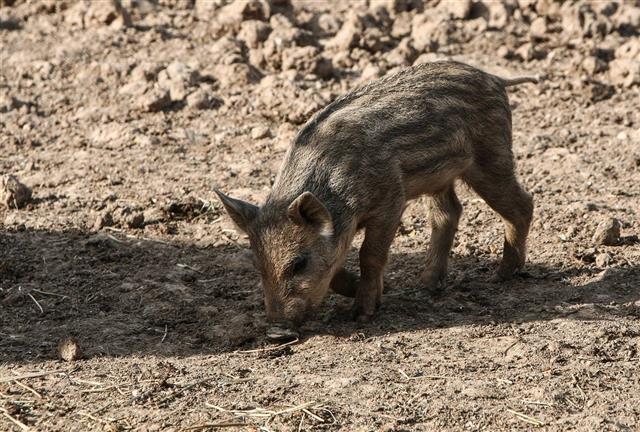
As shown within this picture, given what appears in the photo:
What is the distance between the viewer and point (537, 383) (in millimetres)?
5805

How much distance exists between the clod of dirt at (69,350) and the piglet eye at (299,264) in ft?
4.58

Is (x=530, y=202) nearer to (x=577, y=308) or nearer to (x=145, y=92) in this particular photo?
(x=577, y=308)

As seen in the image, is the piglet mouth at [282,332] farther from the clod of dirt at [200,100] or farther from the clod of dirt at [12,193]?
the clod of dirt at [200,100]

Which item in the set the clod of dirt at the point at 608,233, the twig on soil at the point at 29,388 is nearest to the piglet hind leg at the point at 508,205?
the clod of dirt at the point at 608,233

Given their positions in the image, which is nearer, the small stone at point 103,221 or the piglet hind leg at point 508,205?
the piglet hind leg at point 508,205

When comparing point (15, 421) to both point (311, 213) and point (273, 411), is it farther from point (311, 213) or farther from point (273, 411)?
point (311, 213)

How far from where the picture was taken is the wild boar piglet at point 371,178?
21.7ft

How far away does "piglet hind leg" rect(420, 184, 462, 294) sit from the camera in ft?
24.7

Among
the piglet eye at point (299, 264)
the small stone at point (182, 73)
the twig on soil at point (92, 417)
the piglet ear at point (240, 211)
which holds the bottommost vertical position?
the small stone at point (182, 73)

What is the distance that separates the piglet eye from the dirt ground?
0.46 meters

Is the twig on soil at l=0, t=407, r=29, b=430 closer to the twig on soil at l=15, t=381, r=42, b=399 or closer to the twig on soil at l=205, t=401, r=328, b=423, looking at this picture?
the twig on soil at l=15, t=381, r=42, b=399

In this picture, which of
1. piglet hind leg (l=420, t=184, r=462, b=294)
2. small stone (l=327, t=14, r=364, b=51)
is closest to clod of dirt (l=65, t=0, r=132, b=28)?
small stone (l=327, t=14, r=364, b=51)

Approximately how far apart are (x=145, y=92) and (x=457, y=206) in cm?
406

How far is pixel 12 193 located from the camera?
8.69 meters
